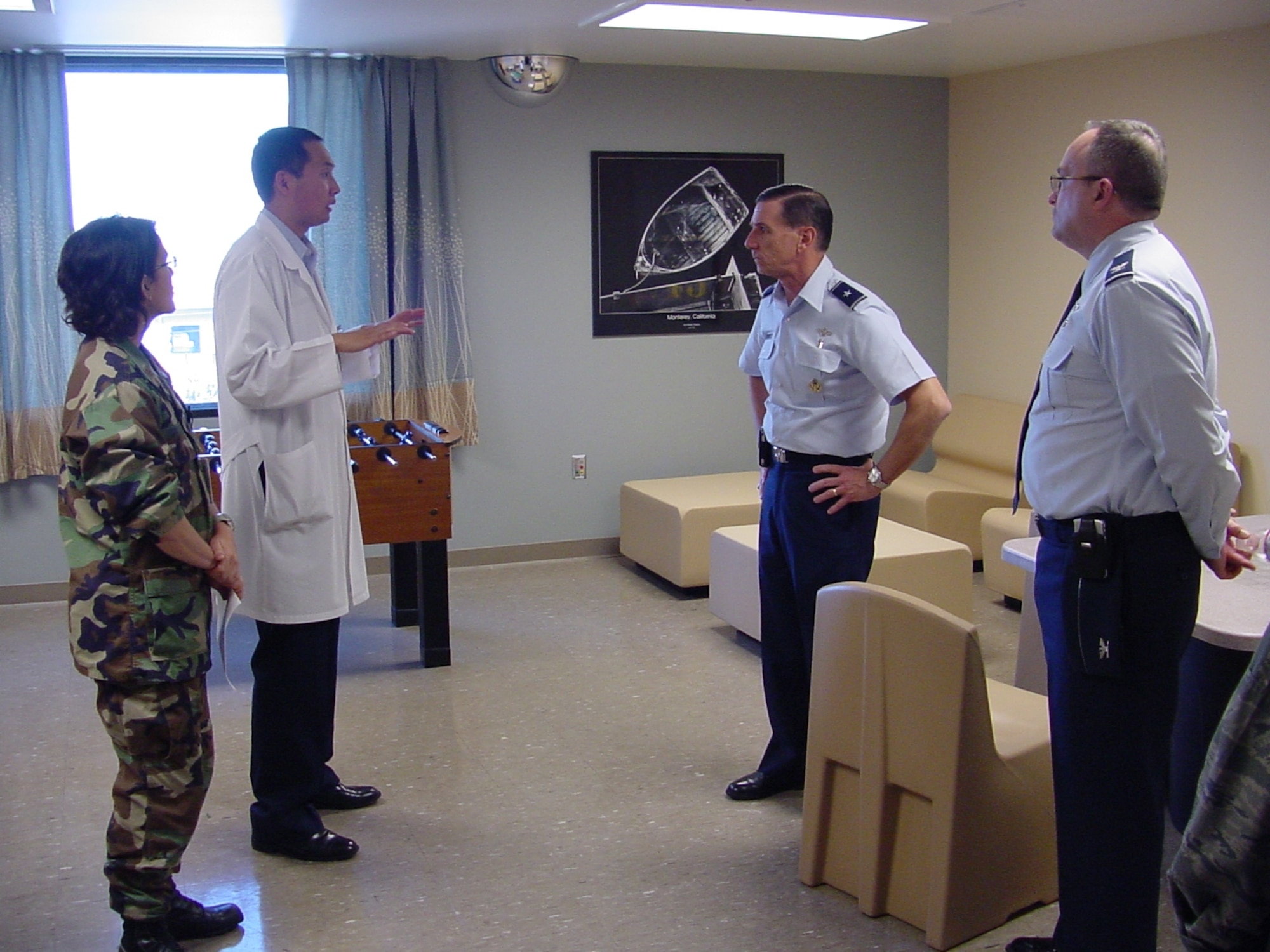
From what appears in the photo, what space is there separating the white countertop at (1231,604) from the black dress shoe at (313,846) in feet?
5.74

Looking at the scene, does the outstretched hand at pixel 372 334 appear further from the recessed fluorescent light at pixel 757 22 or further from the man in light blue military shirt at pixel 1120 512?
the recessed fluorescent light at pixel 757 22

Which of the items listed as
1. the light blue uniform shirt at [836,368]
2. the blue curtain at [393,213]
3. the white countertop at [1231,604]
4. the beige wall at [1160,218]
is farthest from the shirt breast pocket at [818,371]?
the blue curtain at [393,213]

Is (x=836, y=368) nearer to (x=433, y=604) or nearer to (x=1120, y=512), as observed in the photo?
(x=1120, y=512)

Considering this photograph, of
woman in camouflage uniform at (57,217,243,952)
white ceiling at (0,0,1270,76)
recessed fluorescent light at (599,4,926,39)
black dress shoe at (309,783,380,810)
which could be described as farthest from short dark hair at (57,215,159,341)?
recessed fluorescent light at (599,4,926,39)

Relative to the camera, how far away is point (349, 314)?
578cm

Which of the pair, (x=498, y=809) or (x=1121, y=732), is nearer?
(x=1121, y=732)

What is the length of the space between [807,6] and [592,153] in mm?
1800

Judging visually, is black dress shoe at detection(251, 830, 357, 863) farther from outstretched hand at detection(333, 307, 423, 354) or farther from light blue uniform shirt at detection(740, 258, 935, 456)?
light blue uniform shirt at detection(740, 258, 935, 456)

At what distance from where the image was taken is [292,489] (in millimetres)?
2951

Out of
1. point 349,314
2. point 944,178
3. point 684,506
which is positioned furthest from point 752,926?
point 944,178

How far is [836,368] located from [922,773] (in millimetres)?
1069

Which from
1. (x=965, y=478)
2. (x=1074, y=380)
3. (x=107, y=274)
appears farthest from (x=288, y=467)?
(x=965, y=478)

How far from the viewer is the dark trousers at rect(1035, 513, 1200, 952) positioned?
222cm

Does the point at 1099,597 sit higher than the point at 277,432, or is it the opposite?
the point at 277,432
